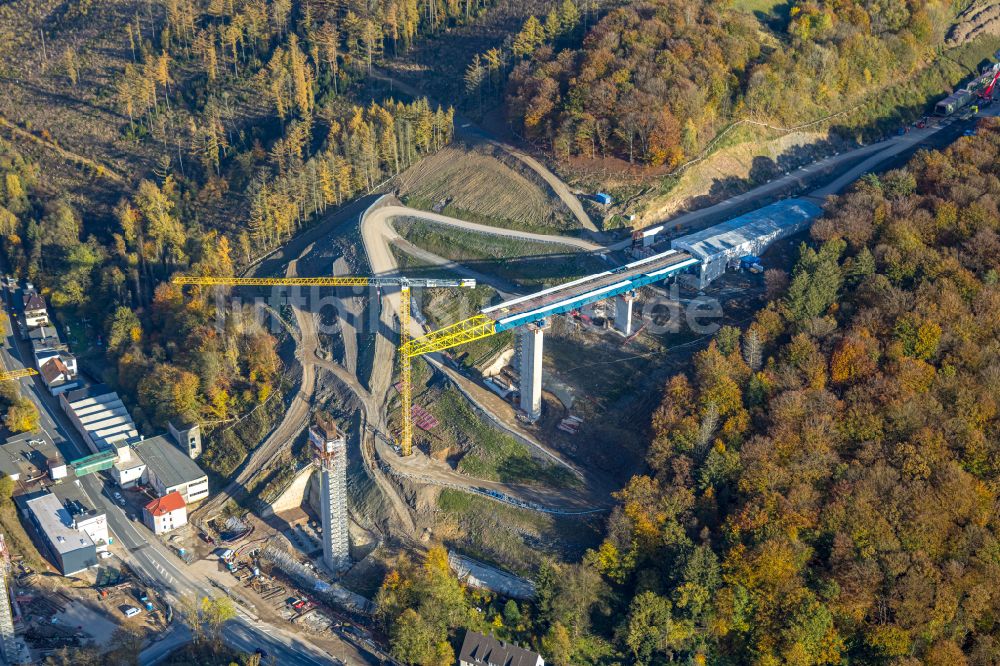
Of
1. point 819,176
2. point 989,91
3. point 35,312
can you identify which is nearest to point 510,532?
point 819,176

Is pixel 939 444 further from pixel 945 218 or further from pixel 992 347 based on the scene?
pixel 945 218

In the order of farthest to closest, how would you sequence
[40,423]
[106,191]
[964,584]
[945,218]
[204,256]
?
[106,191] → [204,256] → [40,423] → [945,218] → [964,584]

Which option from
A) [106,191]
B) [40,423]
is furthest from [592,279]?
[106,191]

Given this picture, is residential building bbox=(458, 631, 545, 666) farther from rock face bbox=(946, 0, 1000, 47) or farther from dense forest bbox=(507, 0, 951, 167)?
rock face bbox=(946, 0, 1000, 47)

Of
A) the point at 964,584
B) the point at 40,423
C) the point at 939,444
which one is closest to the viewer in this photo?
the point at 964,584

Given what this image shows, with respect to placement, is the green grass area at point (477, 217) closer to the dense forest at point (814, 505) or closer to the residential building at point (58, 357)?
the dense forest at point (814, 505)

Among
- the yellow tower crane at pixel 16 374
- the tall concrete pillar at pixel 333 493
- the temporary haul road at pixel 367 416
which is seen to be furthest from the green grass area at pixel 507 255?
the yellow tower crane at pixel 16 374
